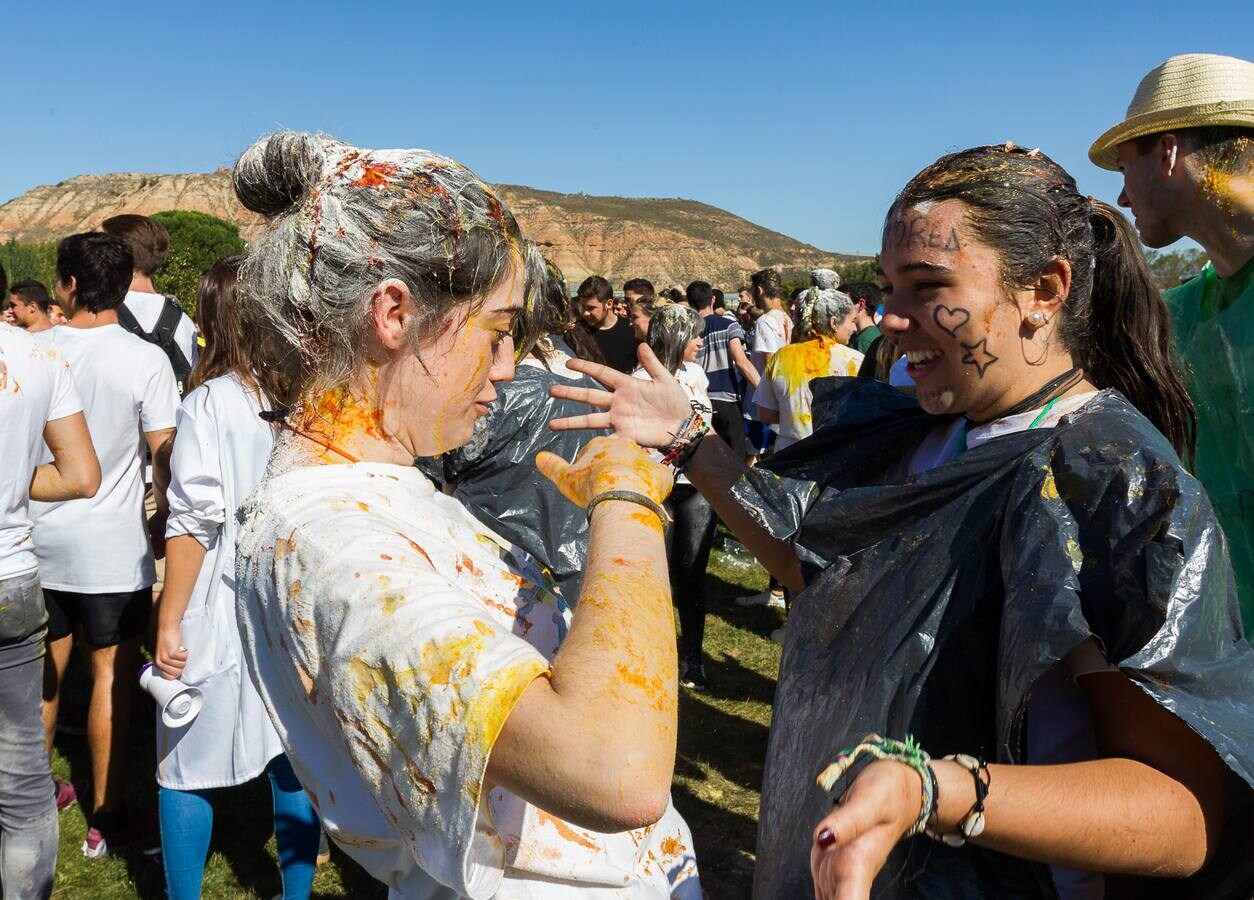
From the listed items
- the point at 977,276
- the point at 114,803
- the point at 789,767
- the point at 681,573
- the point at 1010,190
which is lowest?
the point at 114,803

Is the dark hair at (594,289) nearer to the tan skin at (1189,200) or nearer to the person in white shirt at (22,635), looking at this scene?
the person in white shirt at (22,635)

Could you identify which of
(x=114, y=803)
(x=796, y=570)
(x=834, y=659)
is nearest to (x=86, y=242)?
(x=114, y=803)

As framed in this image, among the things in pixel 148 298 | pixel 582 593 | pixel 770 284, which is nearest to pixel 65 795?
pixel 148 298

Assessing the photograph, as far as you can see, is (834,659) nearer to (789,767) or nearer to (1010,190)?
(789,767)

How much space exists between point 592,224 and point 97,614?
7346 centimetres

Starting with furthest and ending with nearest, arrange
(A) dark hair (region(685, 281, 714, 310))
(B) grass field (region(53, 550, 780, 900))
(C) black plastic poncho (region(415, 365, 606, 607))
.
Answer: (A) dark hair (region(685, 281, 714, 310))
(B) grass field (region(53, 550, 780, 900))
(C) black plastic poncho (region(415, 365, 606, 607))

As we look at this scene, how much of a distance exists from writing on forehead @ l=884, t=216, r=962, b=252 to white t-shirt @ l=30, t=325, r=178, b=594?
10.3ft

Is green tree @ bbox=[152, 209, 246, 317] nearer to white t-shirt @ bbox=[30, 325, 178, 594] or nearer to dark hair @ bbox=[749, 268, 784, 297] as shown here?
dark hair @ bbox=[749, 268, 784, 297]

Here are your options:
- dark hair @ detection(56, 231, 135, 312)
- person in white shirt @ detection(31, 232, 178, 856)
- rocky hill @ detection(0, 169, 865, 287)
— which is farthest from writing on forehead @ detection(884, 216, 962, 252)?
rocky hill @ detection(0, 169, 865, 287)

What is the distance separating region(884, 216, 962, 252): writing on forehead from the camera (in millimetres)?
1666

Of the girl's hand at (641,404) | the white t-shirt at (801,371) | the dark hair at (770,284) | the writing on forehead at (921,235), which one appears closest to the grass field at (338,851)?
the white t-shirt at (801,371)

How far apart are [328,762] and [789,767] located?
3.04 feet

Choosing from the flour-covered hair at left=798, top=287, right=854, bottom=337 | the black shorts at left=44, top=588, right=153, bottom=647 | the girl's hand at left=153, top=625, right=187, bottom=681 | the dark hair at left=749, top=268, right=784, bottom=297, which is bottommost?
the black shorts at left=44, top=588, right=153, bottom=647

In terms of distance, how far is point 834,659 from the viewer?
5.55 feet
